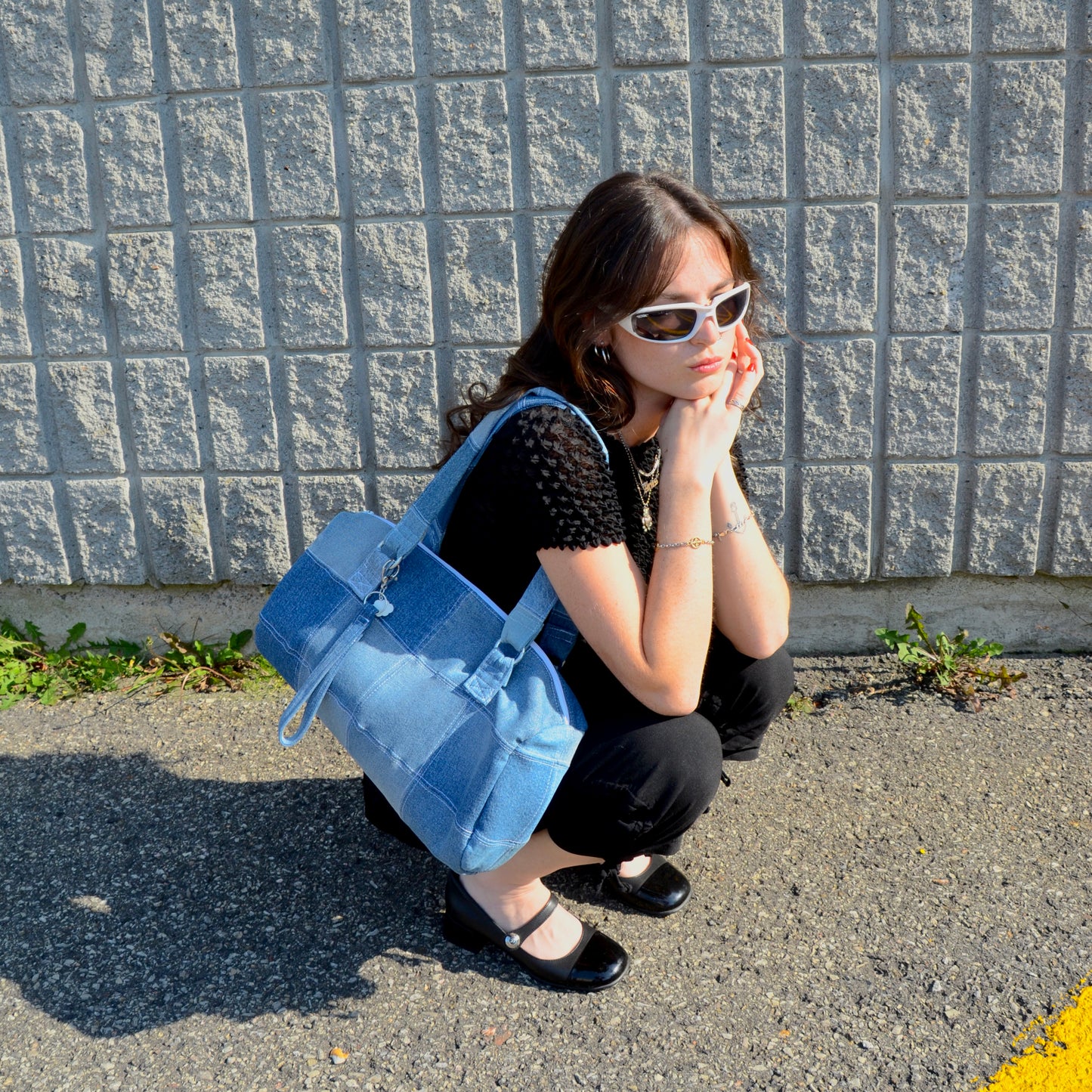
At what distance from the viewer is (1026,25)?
2730 mm

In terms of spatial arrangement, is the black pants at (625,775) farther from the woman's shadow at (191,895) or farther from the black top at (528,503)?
the woman's shadow at (191,895)

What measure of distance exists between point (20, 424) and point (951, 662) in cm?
296

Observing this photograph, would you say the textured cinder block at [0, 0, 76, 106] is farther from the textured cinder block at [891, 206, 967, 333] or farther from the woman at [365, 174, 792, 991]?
the textured cinder block at [891, 206, 967, 333]

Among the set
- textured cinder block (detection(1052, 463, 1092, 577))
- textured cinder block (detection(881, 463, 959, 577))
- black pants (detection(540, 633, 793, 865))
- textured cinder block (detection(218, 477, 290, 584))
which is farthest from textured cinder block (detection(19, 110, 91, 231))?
textured cinder block (detection(1052, 463, 1092, 577))

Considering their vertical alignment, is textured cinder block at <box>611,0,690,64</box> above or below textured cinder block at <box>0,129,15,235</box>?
above

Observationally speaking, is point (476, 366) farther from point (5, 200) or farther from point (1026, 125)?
point (1026, 125)

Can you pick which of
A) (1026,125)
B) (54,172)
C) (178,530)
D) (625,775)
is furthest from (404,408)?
(1026,125)

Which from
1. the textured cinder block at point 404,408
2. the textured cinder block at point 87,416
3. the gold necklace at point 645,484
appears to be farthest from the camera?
the textured cinder block at point 87,416

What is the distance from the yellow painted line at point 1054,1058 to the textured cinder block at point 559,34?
8.26ft

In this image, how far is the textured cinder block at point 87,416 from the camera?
124 inches

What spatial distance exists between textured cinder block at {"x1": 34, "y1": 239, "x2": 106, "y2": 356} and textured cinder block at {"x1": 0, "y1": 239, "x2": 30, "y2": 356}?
60mm

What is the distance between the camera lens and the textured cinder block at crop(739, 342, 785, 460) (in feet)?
9.75

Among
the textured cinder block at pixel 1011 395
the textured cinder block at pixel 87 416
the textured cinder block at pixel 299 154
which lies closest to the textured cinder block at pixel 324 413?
the textured cinder block at pixel 299 154

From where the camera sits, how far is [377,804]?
2.31 metres
